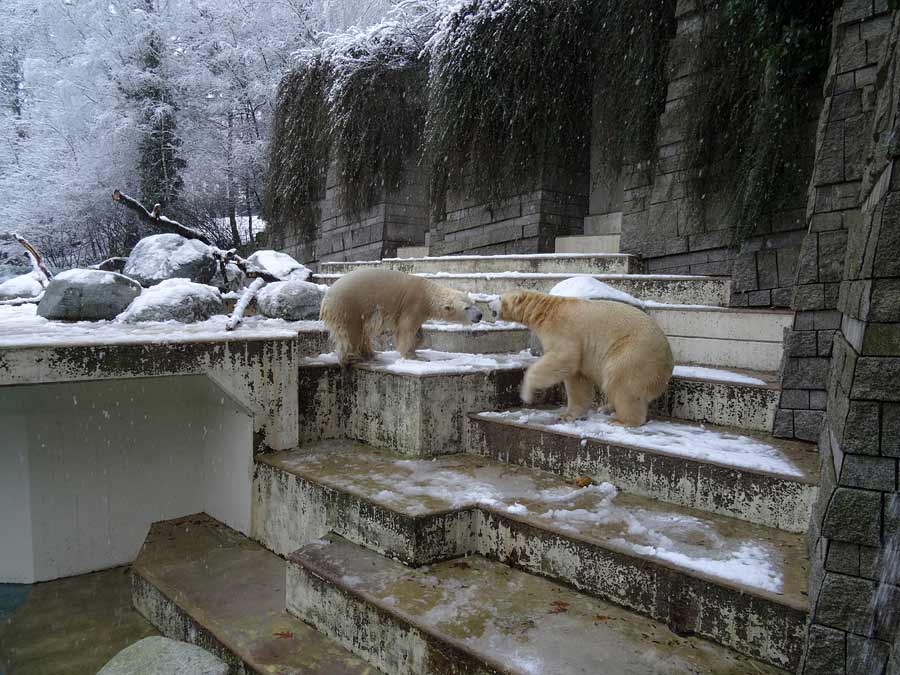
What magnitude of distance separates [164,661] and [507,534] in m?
1.49

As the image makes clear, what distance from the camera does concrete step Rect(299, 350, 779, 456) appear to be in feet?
10.3

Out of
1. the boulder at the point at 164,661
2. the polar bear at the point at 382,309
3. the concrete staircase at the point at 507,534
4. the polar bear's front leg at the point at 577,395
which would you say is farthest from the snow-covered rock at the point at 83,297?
the polar bear's front leg at the point at 577,395

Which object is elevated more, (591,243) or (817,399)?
(591,243)

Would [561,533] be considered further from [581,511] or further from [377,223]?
[377,223]

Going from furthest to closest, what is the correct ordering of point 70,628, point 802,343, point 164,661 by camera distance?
point 70,628, point 802,343, point 164,661

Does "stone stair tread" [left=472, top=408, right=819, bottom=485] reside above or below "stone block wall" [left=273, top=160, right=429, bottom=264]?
below

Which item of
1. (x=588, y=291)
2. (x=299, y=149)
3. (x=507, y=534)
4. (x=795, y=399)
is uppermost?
(x=299, y=149)

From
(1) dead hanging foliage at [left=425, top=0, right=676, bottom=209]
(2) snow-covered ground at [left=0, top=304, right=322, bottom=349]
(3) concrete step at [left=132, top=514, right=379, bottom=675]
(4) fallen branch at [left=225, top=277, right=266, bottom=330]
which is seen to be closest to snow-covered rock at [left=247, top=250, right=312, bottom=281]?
(4) fallen branch at [left=225, top=277, right=266, bottom=330]

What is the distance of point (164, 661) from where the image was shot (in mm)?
2322

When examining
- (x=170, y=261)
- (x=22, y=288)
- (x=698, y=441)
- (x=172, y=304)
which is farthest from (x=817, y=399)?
(x=22, y=288)

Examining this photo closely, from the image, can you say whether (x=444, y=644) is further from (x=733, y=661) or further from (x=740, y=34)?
(x=740, y=34)

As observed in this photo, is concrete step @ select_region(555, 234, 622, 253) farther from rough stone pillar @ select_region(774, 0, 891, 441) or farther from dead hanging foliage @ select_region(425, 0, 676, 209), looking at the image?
rough stone pillar @ select_region(774, 0, 891, 441)

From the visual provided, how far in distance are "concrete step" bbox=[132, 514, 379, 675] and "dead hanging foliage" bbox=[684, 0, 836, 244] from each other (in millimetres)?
4009

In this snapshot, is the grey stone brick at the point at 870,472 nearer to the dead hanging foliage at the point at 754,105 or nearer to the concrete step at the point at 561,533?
the concrete step at the point at 561,533
